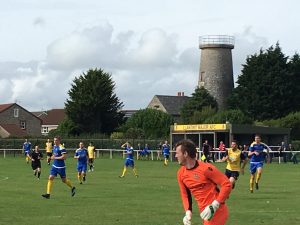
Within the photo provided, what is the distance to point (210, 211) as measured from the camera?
29.2 feet

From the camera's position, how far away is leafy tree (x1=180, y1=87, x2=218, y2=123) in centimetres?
9400

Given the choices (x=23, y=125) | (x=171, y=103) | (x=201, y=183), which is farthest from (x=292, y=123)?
(x=201, y=183)

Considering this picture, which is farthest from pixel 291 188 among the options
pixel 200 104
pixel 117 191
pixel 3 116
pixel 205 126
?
pixel 3 116

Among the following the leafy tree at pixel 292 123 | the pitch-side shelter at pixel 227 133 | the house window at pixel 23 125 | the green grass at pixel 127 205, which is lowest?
the green grass at pixel 127 205

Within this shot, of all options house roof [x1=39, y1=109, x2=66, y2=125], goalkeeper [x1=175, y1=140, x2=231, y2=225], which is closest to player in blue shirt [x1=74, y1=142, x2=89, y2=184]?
goalkeeper [x1=175, y1=140, x2=231, y2=225]

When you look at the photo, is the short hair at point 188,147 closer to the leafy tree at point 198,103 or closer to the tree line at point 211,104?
the tree line at point 211,104

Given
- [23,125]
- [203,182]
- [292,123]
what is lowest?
[203,182]

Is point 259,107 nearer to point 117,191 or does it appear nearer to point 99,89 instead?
point 99,89

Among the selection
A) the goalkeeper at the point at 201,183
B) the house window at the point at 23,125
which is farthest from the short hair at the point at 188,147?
the house window at the point at 23,125

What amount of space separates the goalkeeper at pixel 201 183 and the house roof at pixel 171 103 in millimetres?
112122

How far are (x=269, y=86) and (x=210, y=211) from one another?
7881cm

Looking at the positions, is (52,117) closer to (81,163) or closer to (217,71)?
(217,71)

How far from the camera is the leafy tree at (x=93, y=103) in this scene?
9694 cm

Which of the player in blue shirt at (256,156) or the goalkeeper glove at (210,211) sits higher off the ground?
the player in blue shirt at (256,156)
